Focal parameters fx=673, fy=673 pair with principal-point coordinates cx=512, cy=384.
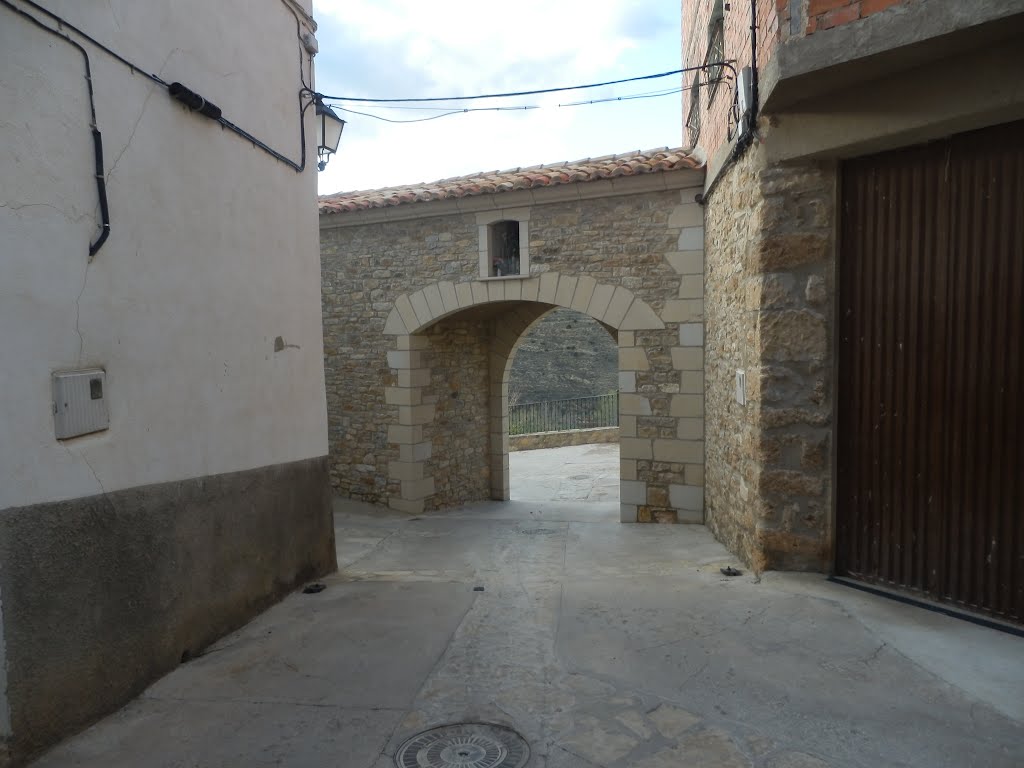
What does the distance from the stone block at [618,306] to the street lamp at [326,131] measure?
11.2ft

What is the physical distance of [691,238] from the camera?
6875 millimetres

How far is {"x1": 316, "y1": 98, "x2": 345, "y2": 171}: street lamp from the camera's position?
459 cm

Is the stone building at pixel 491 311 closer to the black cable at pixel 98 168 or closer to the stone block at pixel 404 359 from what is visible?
the stone block at pixel 404 359

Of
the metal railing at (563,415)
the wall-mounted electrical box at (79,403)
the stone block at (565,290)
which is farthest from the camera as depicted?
the metal railing at (563,415)

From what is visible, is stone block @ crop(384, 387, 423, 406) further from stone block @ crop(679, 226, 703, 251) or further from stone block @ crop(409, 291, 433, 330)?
stone block @ crop(679, 226, 703, 251)

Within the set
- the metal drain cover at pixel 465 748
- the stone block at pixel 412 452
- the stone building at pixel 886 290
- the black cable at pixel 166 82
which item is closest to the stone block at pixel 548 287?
the stone block at pixel 412 452

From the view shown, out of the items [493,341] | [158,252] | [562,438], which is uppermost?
[158,252]

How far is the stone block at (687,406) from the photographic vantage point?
22.7ft

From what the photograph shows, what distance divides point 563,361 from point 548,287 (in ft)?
59.3

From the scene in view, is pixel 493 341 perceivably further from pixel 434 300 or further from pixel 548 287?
pixel 548 287

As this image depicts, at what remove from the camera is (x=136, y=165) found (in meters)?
2.75

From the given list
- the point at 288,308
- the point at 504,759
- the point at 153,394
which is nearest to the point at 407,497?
the point at 288,308

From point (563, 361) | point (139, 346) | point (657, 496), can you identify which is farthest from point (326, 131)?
point (563, 361)

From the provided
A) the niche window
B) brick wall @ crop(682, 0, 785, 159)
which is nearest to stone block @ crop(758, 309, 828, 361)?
brick wall @ crop(682, 0, 785, 159)
